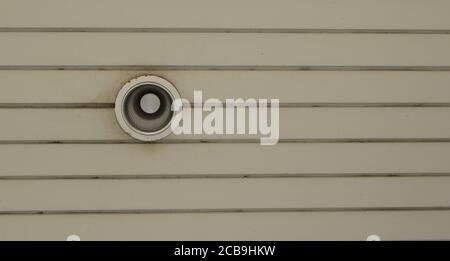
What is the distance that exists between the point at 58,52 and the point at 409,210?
1649 millimetres

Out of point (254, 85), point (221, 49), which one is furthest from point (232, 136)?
point (221, 49)

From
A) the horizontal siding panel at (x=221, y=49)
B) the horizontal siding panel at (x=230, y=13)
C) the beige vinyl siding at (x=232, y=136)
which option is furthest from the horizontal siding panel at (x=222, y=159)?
the horizontal siding panel at (x=230, y=13)

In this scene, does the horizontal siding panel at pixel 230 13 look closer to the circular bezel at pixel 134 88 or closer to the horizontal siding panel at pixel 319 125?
the circular bezel at pixel 134 88

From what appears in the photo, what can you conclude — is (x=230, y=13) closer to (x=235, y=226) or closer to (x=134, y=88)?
(x=134, y=88)

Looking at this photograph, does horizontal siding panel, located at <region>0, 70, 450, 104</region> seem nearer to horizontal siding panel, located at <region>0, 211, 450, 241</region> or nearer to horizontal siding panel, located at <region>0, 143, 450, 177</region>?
horizontal siding panel, located at <region>0, 143, 450, 177</region>

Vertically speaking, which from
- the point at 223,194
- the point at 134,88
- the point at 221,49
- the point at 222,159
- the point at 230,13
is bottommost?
the point at 223,194

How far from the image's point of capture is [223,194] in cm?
194

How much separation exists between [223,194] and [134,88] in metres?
0.59

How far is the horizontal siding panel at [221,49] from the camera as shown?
187 cm

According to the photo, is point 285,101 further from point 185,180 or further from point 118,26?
point 118,26

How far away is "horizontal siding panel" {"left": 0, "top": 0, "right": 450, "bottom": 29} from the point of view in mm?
1860

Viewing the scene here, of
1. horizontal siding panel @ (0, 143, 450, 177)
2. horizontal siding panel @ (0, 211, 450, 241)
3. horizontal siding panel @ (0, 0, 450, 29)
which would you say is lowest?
horizontal siding panel @ (0, 211, 450, 241)

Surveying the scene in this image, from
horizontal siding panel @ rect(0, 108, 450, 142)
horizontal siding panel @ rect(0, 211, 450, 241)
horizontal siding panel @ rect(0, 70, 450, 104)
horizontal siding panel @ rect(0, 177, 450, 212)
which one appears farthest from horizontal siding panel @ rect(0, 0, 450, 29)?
horizontal siding panel @ rect(0, 211, 450, 241)
